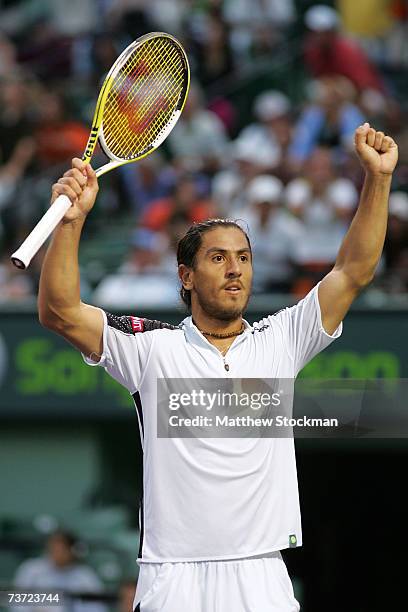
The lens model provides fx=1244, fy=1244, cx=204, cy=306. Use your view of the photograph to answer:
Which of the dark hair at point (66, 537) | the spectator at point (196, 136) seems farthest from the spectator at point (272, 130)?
the dark hair at point (66, 537)

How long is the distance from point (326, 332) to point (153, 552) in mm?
868

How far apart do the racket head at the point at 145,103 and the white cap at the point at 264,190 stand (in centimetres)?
445

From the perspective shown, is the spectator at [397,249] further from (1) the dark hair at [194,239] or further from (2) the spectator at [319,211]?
(1) the dark hair at [194,239]

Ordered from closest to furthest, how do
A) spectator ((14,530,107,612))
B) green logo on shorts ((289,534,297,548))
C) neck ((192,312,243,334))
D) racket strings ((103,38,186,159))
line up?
green logo on shorts ((289,534,297,548)) < neck ((192,312,243,334)) < racket strings ((103,38,186,159)) < spectator ((14,530,107,612))

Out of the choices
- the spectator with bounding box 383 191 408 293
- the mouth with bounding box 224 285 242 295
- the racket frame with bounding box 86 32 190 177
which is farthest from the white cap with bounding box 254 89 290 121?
the mouth with bounding box 224 285 242 295

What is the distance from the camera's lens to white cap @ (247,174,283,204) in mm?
9109

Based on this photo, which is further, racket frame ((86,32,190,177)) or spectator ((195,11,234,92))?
spectator ((195,11,234,92))

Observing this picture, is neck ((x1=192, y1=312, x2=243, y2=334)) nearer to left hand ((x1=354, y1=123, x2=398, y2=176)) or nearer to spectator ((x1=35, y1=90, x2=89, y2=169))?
left hand ((x1=354, y1=123, x2=398, y2=176))

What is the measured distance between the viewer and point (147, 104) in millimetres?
4660

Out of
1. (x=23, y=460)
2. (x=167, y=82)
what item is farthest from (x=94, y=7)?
(x=167, y=82)

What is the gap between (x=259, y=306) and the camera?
7605 millimetres

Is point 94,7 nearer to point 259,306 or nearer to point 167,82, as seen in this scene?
point 259,306

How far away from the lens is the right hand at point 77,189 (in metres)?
3.62

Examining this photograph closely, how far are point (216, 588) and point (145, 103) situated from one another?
6.26ft
